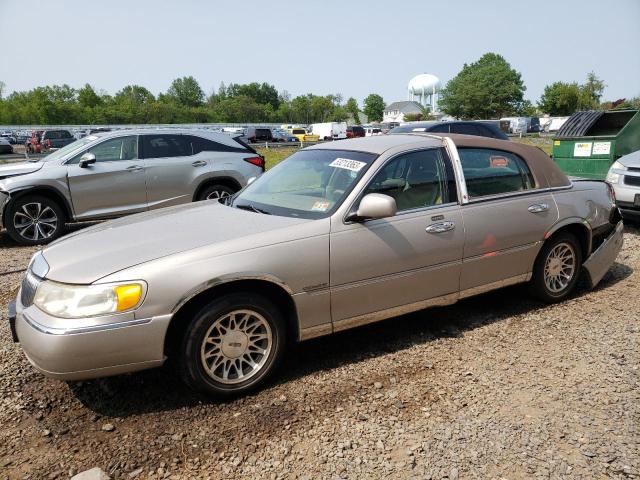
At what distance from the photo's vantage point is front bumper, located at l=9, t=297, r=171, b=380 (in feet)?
9.18

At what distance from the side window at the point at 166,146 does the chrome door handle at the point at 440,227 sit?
5.87 m

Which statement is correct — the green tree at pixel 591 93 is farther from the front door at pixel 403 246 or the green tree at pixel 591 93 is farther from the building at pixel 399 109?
the front door at pixel 403 246

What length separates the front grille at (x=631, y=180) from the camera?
23.7 ft

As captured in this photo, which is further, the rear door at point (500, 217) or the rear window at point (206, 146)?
the rear window at point (206, 146)

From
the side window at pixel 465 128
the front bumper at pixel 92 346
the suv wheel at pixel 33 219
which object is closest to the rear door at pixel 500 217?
the front bumper at pixel 92 346

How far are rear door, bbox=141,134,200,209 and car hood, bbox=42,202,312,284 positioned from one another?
Result: 4.48 meters

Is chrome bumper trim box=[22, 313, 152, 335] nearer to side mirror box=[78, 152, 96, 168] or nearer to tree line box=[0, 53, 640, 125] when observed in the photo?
side mirror box=[78, 152, 96, 168]

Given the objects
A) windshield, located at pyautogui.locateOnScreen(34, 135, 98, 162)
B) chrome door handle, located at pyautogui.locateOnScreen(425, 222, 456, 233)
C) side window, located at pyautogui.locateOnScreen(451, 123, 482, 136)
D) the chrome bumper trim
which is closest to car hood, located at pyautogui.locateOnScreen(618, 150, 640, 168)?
side window, located at pyautogui.locateOnScreen(451, 123, 482, 136)

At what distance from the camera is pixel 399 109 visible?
5241 inches

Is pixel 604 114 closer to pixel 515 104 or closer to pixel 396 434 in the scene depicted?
pixel 396 434

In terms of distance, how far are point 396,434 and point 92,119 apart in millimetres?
90884

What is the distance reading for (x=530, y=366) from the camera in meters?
3.64

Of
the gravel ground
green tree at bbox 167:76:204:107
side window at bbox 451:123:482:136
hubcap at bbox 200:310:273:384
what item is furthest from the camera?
green tree at bbox 167:76:204:107

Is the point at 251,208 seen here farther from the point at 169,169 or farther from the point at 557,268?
the point at 169,169
